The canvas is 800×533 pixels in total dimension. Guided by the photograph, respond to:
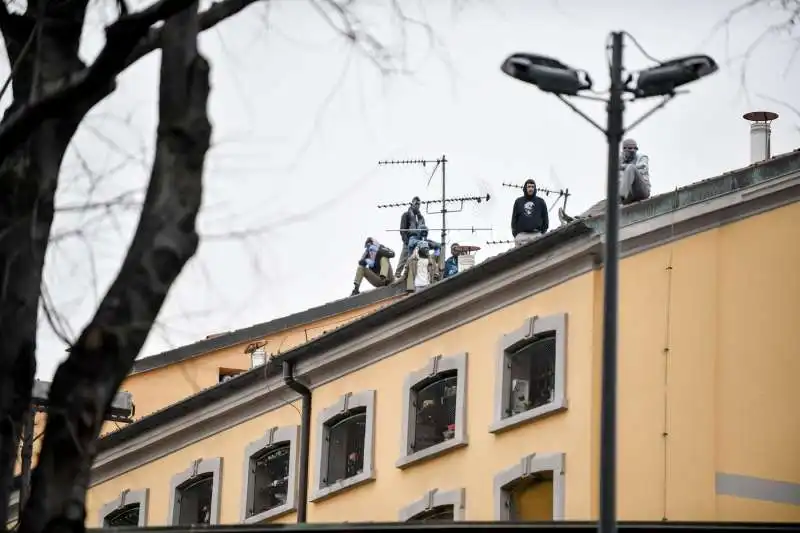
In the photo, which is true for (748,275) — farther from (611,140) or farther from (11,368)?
(11,368)

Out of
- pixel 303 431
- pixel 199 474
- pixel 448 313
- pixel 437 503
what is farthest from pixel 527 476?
pixel 199 474

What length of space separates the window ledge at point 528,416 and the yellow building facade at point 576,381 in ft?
0.12

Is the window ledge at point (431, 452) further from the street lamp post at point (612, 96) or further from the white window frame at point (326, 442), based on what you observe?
the street lamp post at point (612, 96)

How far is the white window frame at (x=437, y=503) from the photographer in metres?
34.8

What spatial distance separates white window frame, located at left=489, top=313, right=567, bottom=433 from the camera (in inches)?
1298

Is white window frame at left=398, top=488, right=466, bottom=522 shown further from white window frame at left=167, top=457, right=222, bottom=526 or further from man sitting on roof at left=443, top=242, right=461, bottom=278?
man sitting on roof at left=443, top=242, right=461, bottom=278

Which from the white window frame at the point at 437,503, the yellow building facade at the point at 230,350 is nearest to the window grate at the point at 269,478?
the white window frame at the point at 437,503

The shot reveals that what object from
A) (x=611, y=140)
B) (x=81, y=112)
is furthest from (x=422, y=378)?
(x=81, y=112)

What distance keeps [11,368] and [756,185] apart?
19.4 m

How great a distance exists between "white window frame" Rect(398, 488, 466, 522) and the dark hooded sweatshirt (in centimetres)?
547

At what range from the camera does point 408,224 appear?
54.7 metres

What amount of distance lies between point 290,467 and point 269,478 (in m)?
1.08

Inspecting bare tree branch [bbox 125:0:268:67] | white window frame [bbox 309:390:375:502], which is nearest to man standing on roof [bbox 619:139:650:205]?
white window frame [bbox 309:390:375:502]

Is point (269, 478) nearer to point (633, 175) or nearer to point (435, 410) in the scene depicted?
point (435, 410)
